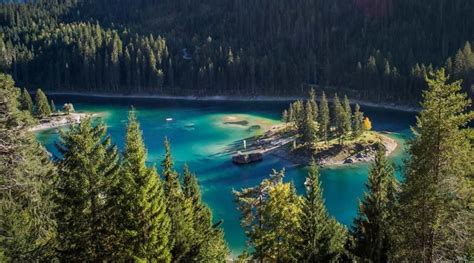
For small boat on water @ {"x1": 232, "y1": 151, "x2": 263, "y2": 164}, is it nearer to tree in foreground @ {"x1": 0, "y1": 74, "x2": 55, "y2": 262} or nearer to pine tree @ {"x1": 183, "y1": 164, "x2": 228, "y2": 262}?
pine tree @ {"x1": 183, "y1": 164, "x2": 228, "y2": 262}

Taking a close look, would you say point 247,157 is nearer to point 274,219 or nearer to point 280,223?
point 280,223

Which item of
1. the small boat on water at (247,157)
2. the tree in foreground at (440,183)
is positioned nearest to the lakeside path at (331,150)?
the small boat on water at (247,157)

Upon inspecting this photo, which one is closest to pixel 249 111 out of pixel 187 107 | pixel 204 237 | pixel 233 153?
pixel 187 107

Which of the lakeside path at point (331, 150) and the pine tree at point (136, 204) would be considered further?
the lakeside path at point (331, 150)

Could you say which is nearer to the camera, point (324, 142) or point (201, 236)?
point (201, 236)

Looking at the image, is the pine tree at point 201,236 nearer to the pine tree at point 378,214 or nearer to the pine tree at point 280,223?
the pine tree at point 280,223

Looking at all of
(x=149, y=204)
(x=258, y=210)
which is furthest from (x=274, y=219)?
(x=149, y=204)

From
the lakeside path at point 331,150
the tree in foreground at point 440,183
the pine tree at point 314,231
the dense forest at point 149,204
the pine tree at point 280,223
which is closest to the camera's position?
the tree in foreground at point 440,183

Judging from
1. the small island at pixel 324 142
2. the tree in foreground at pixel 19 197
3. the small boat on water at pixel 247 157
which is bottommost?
the small boat on water at pixel 247 157
